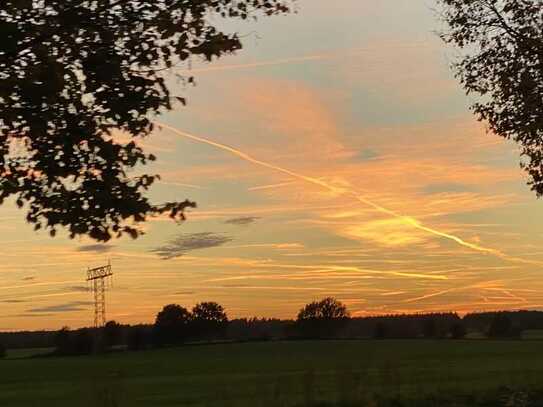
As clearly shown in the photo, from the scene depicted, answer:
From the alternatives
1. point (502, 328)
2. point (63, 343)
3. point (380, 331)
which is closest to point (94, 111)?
point (380, 331)

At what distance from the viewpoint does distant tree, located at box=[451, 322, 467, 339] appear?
114 metres

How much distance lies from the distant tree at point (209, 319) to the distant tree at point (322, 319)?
13.3 m

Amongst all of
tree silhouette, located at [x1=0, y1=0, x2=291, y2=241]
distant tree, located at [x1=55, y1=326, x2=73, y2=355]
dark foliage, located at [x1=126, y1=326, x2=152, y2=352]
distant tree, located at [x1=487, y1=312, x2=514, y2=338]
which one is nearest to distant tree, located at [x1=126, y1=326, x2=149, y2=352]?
dark foliage, located at [x1=126, y1=326, x2=152, y2=352]

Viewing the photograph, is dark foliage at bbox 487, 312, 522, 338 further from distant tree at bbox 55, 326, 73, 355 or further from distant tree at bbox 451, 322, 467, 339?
distant tree at bbox 55, 326, 73, 355

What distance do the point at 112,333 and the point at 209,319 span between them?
1716 cm

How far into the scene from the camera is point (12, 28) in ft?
29.6

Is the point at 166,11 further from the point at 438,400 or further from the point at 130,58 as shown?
the point at 438,400

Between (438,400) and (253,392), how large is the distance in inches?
237

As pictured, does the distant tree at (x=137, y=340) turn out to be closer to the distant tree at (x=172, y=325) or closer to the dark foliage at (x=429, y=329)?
the distant tree at (x=172, y=325)

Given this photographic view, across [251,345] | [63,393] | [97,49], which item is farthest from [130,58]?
[251,345]

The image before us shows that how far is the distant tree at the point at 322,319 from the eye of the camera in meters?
128

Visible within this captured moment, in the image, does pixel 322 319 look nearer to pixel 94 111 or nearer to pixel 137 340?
pixel 137 340

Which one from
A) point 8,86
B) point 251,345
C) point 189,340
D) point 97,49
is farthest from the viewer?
point 189,340

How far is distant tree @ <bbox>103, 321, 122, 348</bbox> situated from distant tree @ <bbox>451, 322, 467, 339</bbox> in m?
52.4
